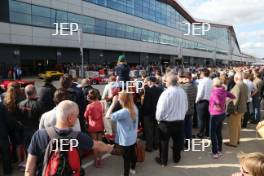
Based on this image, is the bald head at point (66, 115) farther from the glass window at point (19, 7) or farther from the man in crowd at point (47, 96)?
the glass window at point (19, 7)

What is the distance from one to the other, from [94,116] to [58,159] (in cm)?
313

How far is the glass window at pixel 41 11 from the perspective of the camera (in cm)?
3105

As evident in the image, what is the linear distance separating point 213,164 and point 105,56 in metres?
38.0

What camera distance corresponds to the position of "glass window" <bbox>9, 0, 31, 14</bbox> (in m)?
28.5

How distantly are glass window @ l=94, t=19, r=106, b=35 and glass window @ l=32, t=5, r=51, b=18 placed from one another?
28.7 feet

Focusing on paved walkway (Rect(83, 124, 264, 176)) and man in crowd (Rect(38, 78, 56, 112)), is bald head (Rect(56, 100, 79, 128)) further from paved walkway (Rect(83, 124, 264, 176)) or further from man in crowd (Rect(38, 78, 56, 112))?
paved walkway (Rect(83, 124, 264, 176))

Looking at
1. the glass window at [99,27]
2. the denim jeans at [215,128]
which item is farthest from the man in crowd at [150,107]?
the glass window at [99,27]

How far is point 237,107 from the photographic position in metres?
7.04

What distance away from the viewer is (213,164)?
6.12m

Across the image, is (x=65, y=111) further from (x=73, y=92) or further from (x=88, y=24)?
(x=88, y=24)

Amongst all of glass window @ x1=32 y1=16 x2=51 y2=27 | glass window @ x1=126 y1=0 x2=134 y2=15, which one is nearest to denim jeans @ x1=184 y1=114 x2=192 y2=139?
glass window @ x1=32 y1=16 x2=51 y2=27

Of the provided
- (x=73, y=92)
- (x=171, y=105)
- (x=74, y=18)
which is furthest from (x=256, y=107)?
(x=74, y=18)

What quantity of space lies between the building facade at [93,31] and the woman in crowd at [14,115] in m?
16.1

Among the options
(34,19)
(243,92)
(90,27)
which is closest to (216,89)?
(243,92)
